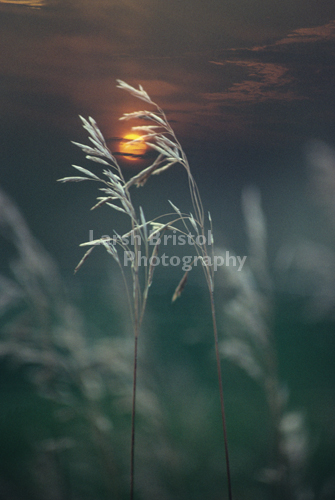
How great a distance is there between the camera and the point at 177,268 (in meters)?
1.44

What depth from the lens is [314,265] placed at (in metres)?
1.09

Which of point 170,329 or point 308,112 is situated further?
point 170,329

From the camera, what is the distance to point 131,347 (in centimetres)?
112

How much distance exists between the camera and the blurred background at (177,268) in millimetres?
1089

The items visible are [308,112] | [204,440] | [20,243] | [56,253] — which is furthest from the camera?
[56,253]

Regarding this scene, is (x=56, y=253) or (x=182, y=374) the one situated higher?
(x=56, y=253)

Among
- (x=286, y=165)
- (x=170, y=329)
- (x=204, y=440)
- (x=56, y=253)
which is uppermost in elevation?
(x=286, y=165)

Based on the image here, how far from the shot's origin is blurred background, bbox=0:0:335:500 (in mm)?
1089

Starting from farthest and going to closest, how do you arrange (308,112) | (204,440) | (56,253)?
(56,253) < (308,112) < (204,440)

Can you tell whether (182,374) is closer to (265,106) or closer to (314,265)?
(314,265)

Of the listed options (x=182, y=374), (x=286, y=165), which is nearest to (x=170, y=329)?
(x=182, y=374)

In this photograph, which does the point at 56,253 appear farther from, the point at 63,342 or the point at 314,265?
the point at 314,265

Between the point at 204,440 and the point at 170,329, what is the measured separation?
1.44ft

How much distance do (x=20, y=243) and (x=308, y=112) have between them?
3.72ft
